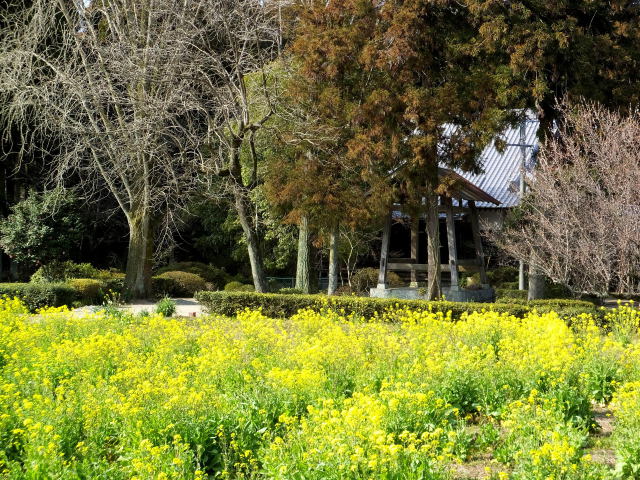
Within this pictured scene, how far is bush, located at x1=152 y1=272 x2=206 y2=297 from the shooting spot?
21.1 m

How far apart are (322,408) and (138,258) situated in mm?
14373

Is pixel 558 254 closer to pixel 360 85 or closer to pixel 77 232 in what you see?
pixel 360 85

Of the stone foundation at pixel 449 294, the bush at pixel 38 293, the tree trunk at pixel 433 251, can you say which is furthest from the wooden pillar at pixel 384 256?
the bush at pixel 38 293

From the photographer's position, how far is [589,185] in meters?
14.2

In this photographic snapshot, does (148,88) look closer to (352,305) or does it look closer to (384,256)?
(384,256)

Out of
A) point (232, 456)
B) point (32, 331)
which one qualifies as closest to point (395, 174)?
point (32, 331)

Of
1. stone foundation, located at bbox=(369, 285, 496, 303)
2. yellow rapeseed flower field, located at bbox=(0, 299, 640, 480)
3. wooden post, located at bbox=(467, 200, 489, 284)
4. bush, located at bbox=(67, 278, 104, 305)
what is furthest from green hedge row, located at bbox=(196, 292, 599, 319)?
wooden post, located at bbox=(467, 200, 489, 284)

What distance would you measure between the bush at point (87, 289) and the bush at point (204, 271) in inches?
193

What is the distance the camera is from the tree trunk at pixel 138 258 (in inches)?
776

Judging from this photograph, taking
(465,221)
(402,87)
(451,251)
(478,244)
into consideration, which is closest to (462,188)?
(451,251)

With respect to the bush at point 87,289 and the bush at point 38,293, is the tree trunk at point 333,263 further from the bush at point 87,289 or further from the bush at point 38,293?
the bush at point 38,293

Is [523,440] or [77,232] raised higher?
[77,232]

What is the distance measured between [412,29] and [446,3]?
108 centimetres

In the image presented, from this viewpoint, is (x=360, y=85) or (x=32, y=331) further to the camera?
(x=360, y=85)
